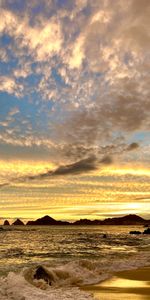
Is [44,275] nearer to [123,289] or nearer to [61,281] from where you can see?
[61,281]

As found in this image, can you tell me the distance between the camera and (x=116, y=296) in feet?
51.3

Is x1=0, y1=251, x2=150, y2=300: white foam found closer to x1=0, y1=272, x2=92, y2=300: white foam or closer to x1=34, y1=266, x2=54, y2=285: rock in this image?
x1=0, y1=272, x2=92, y2=300: white foam

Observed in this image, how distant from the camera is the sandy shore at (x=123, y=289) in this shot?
15520 millimetres

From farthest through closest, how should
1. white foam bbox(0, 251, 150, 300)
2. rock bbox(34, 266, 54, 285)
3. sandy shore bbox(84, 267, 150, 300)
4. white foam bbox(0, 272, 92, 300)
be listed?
rock bbox(34, 266, 54, 285)
white foam bbox(0, 251, 150, 300)
sandy shore bbox(84, 267, 150, 300)
white foam bbox(0, 272, 92, 300)

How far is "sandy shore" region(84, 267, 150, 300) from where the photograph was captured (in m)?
15.5

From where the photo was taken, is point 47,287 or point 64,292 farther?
point 47,287

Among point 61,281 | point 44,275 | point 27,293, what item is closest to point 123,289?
point 27,293

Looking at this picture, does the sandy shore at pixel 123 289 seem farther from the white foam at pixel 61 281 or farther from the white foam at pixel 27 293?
the white foam at pixel 27 293

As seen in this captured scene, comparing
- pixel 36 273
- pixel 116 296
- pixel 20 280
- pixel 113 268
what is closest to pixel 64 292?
pixel 116 296

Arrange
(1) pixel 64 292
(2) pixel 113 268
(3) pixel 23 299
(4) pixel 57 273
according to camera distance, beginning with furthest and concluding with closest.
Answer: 1. (2) pixel 113 268
2. (4) pixel 57 273
3. (1) pixel 64 292
4. (3) pixel 23 299

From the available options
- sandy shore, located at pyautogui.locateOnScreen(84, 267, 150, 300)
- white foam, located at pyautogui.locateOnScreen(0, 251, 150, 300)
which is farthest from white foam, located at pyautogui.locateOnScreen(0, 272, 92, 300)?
sandy shore, located at pyautogui.locateOnScreen(84, 267, 150, 300)

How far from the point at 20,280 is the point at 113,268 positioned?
431 inches

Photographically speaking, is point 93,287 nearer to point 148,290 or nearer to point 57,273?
point 148,290

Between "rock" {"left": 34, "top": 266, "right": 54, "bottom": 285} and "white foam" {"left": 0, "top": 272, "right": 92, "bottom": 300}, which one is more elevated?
"rock" {"left": 34, "top": 266, "right": 54, "bottom": 285}
